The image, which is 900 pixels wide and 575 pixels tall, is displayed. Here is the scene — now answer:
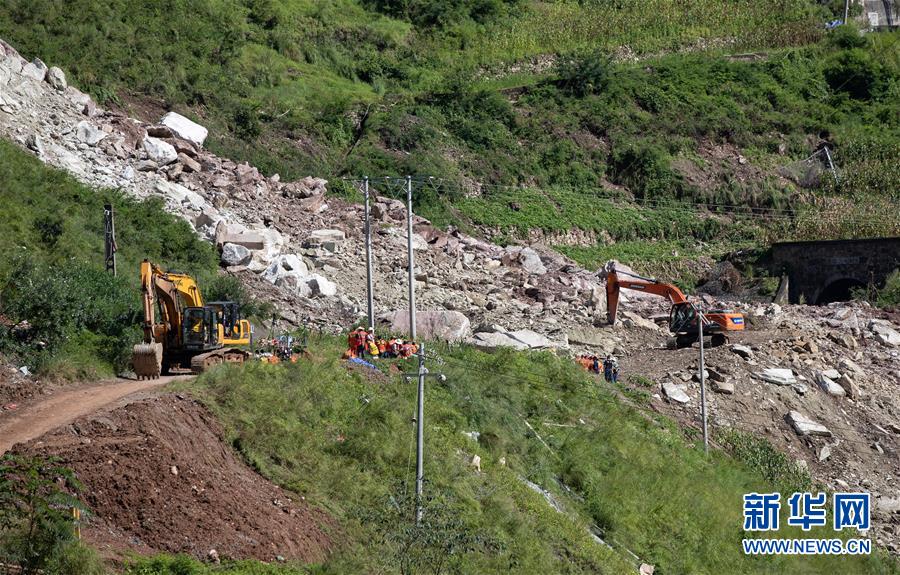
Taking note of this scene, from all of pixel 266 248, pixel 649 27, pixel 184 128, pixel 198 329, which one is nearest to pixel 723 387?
pixel 266 248

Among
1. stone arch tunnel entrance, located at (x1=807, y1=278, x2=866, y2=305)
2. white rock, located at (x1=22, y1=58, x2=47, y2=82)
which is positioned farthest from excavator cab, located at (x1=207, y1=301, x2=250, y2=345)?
stone arch tunnel entrance, located at (x1=807, y1=278, x2=866, y2=305)

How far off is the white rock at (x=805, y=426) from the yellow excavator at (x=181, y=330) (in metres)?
15.0

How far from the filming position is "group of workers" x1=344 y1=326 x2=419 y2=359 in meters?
27.1

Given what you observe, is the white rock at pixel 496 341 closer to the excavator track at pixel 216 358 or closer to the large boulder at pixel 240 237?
the large boulder at pixel 240 237

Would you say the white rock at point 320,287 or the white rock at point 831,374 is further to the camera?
the white rock at point 320,287

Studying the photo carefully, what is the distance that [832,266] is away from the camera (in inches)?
1797

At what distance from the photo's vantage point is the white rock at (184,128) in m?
42.2

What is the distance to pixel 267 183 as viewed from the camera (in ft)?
136

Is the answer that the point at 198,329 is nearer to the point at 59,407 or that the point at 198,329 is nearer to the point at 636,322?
the point at 59,407

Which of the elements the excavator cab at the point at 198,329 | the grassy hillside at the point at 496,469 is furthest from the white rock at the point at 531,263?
the excavator cab at the point at 198,329

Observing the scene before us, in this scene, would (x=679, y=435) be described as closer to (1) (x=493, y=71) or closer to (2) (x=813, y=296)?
(2) (x=813, y=296)

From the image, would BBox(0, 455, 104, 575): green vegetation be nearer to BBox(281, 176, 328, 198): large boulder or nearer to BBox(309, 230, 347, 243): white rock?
BBox(309, 230, 347, 243): white rock

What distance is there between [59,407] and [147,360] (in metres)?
3.89

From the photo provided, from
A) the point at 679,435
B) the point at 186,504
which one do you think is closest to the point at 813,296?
the point at 679,435
